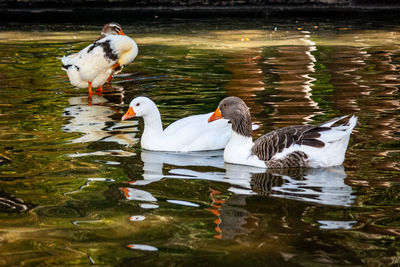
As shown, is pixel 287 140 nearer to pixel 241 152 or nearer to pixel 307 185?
pixel 241 152

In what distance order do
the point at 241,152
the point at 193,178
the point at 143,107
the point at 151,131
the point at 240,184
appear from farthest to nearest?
1. the point at 143,107
2. the point at 151,131
3. the point at 241,152
4. the point at 193,178
5. the point at 240,184

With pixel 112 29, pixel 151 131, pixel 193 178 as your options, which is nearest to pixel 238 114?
pixel 193 178

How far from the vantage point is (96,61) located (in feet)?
40.1

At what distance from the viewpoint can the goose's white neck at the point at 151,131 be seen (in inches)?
342

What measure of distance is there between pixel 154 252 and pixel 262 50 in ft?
40.0

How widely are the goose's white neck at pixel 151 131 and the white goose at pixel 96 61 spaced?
143 inches

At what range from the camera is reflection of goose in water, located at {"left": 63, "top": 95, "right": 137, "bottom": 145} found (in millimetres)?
9289

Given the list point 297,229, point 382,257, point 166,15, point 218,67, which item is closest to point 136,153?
point 297,229

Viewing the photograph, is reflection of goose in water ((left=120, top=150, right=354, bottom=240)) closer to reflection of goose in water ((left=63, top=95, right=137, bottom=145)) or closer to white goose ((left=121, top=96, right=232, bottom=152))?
white goose ((left=121, top=96, right=232, bottom=152))

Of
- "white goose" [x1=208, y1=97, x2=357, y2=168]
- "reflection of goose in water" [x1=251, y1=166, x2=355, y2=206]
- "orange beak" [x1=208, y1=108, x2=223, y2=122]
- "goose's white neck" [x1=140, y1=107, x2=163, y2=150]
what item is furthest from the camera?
"goose's white neck" [x1=140, y1=107, x2=163, y2=150]

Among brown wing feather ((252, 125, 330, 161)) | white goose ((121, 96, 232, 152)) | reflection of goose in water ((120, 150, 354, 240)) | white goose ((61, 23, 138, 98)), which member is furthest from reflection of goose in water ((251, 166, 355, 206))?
white goose ((61, 23, 138, 98))

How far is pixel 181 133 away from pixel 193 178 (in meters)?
1.30

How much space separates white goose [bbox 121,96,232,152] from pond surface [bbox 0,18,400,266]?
0.13 meters

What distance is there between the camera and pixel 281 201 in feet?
21.4
